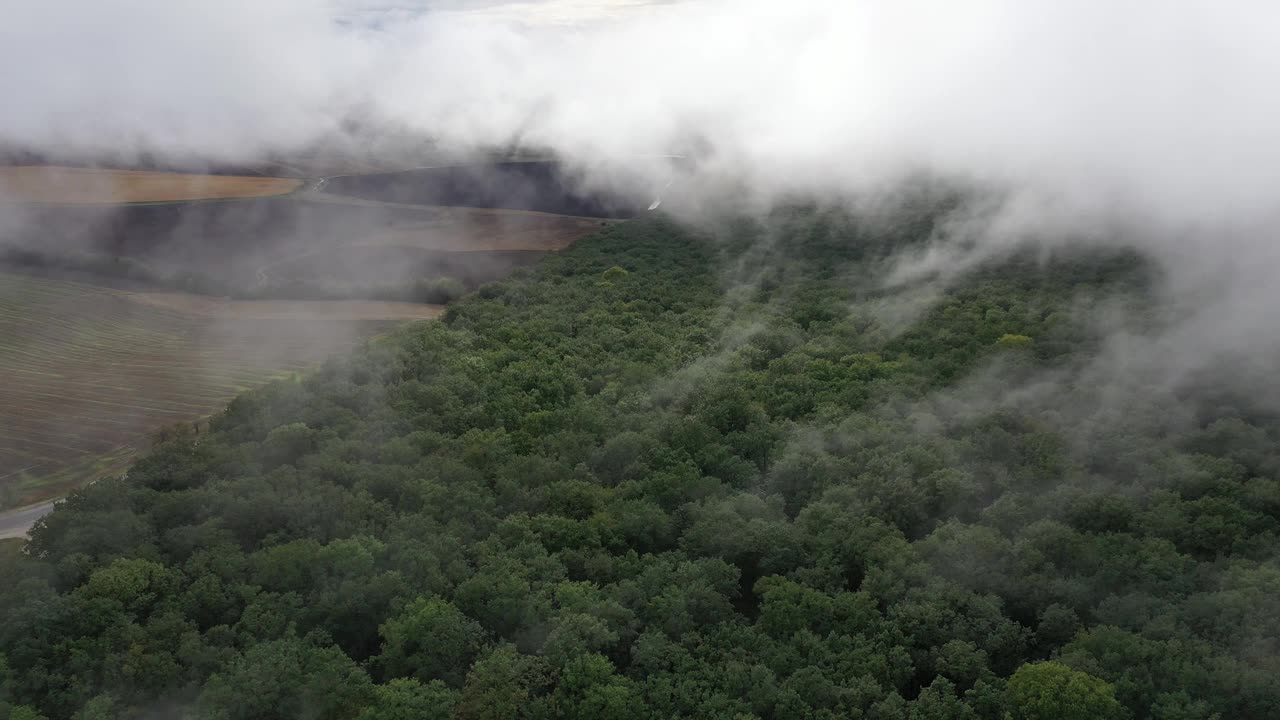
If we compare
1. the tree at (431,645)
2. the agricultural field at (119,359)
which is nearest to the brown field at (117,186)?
the agricultural field at (119,359)

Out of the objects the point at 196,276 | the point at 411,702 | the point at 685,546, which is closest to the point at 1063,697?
the point at 685,546

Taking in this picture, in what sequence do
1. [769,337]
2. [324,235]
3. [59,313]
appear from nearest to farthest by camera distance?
[769,337] → [59,313] → [324,235]

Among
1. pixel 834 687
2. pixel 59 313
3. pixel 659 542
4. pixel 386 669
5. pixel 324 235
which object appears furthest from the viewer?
pixel 324 235

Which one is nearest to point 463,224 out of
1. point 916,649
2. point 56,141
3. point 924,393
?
point 56,141

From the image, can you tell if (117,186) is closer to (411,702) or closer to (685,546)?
(685,546)

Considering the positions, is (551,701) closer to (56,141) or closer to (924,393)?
(924,393)

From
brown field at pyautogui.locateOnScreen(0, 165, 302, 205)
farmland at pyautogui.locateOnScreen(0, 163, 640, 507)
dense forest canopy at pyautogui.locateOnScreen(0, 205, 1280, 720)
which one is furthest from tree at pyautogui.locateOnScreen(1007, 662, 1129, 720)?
brown field at pyautogui.locateOnScreen(0, 165, 302, 205)

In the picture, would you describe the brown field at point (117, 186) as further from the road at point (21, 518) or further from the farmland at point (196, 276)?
the road at point (21, 518)
